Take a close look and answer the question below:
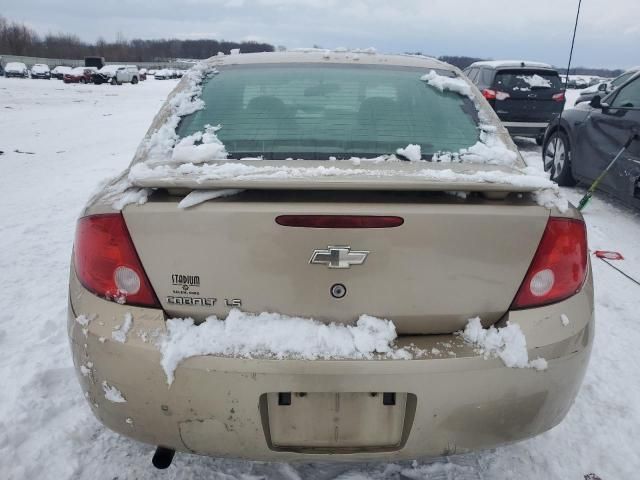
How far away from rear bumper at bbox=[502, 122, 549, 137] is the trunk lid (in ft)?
31.3

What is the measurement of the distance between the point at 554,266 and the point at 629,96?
5.08m

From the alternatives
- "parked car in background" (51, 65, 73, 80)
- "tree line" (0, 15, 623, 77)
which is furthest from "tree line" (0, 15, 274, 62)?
"parked car in background" (51, 65, 73, 80)

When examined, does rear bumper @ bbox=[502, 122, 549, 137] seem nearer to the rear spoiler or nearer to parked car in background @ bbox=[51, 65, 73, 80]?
the rear spoiler

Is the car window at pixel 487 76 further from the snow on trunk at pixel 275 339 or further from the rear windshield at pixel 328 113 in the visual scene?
the snow on trunk at pixel 275 339

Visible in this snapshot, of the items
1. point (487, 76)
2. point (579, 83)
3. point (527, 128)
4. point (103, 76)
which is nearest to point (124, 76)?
point (103, 76)

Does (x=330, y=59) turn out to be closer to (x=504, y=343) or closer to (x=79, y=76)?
(x=504, y=343)

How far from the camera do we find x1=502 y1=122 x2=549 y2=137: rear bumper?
10.3m

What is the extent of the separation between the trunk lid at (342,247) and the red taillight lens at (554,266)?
1.6 inches

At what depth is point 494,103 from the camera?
33.6 feet

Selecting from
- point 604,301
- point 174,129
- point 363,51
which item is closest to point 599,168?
point 604,301

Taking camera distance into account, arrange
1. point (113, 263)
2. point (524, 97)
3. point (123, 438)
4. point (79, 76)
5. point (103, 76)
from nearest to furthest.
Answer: point (113, 263) < point (123, 438) < point (524, 97) < point (79, 76) < point (103, 76)

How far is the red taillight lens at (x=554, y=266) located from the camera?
168 cm

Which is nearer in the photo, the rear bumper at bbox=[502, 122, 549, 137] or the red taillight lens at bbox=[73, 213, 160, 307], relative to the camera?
the red taillight lens at bbox=[73, 213, 160, 307]

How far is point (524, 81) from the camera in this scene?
33.9 ft
